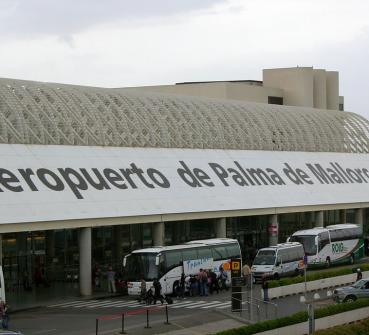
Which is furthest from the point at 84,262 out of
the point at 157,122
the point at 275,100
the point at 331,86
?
the point at 331,86

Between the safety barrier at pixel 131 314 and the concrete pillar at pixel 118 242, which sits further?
the concrete pillar at pixel 118 242

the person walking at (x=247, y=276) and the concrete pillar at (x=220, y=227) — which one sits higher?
the concrete pillar at (x=220, y=227)

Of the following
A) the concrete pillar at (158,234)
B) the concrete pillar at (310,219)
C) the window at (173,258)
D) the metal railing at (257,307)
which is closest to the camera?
the metal railing at (257,307)

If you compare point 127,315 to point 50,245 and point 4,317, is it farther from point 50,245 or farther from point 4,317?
point 50,245

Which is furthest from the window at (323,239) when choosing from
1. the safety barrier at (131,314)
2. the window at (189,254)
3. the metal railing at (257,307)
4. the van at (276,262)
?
the safety barrier at (131,314)

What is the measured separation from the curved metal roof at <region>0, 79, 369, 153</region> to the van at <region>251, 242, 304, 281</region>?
10.7 m

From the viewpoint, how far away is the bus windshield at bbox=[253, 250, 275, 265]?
52.2 m

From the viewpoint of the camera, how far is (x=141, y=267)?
4550 centimetres

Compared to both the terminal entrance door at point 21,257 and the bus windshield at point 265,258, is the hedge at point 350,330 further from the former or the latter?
the terminal entrance door at point 21,257

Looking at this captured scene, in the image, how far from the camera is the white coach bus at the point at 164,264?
4525 centimetres

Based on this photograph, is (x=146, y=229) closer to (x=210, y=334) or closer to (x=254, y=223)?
(x=254, y=223)

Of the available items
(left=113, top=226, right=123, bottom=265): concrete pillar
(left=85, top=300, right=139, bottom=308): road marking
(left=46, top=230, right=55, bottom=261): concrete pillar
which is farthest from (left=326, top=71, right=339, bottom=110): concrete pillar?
(left=85, top=300, right=139, bottom=308): road marking

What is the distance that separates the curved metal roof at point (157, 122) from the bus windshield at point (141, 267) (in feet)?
29.0

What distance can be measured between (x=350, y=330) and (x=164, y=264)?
47.0 ft
